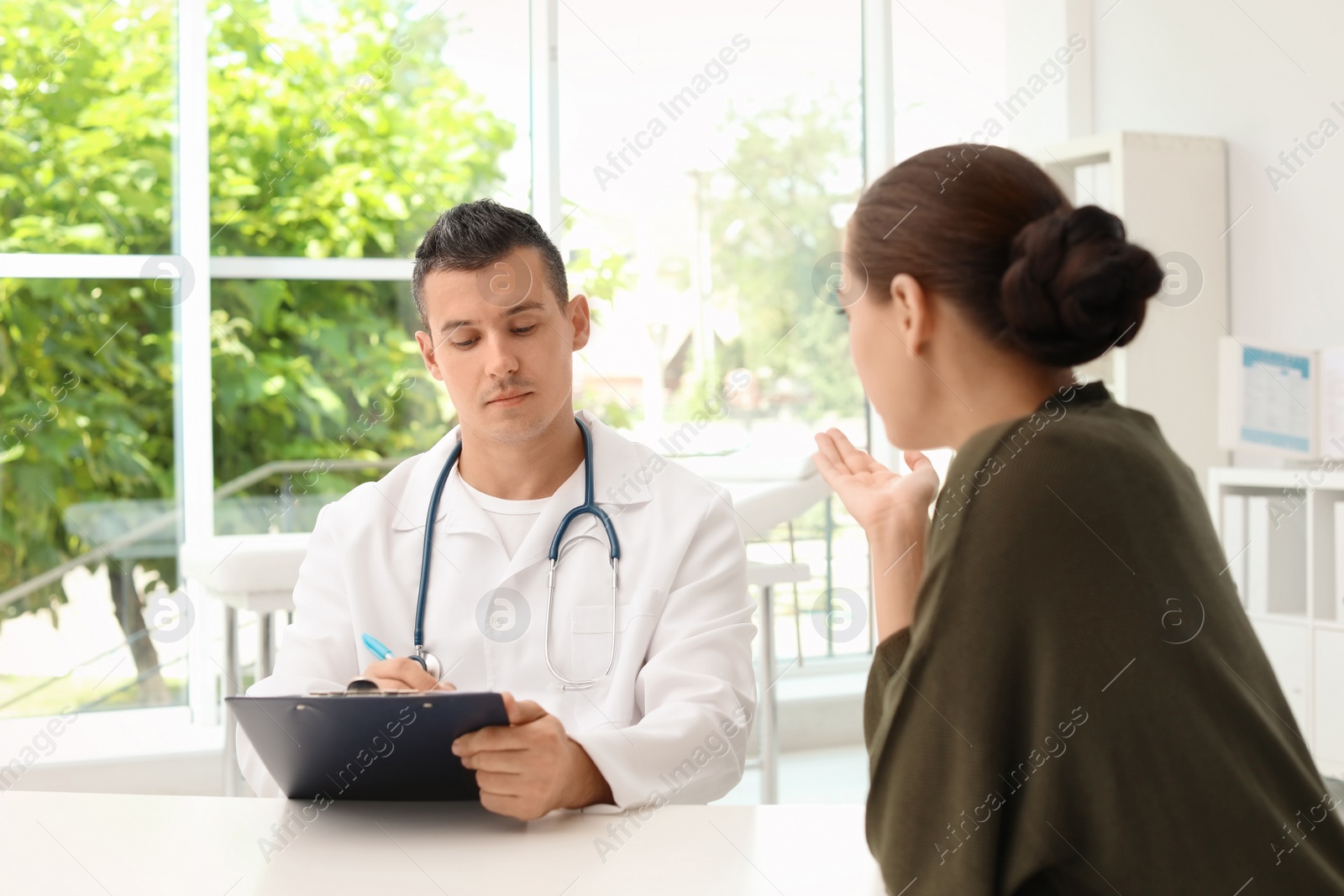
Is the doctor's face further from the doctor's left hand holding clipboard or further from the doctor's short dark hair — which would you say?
the doctor's left hand holding clipboard

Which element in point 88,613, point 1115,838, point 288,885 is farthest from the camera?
point 88,613

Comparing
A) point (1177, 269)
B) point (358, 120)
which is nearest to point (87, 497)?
point (358, 120)

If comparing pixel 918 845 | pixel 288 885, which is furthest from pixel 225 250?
pixel 918 845

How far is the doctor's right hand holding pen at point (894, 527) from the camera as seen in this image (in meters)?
0.98

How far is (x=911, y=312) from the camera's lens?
3.23 ft

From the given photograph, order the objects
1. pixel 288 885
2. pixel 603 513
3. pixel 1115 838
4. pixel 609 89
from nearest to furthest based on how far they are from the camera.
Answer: pixel 1115 838
pixel 288 885
pixel 603 513
pixel 609 89

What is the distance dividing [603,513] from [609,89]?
3.03 m

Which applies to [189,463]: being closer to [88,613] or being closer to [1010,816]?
[88,613]

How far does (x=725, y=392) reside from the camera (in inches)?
178

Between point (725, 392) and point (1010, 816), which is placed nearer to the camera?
point (1010, 816)

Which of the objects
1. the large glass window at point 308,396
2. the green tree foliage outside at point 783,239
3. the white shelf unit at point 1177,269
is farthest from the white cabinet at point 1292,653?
the large glass window at point 308,396

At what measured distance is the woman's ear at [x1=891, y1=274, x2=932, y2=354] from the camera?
0.98m

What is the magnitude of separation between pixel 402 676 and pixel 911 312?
0.75 m

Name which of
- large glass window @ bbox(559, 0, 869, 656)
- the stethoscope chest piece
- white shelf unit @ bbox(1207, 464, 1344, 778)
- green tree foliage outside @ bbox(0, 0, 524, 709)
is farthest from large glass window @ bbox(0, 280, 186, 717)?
white shelf unit @ bbox(1207, 464, 1344, 778)
